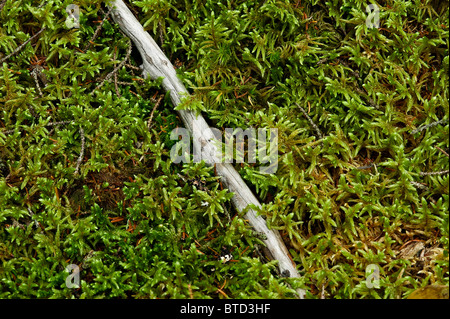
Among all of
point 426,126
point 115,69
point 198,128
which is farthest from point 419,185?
point 115,69

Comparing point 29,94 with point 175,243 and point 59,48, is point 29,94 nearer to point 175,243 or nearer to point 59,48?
point 59,48

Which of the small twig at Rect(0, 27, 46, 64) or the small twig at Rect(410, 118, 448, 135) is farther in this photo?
the small twig at Rect(0, 27, 46, 64)

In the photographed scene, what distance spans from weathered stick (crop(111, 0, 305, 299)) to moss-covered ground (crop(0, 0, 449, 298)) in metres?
0.07

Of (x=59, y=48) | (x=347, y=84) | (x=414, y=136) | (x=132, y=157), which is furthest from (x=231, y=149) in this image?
(x=59, y=48)

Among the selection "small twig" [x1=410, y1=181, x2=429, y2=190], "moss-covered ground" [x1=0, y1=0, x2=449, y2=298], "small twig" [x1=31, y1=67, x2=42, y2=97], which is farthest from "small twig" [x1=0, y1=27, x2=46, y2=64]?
"small twig" [x1=410, y1=181, x2=429, y2=190]

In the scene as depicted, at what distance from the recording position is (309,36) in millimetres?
2973

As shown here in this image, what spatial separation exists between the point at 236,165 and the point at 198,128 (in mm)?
410

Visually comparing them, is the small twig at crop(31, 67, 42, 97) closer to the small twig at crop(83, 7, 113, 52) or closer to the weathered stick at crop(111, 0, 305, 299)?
the small twig at crop(83, 7, 113, 52)

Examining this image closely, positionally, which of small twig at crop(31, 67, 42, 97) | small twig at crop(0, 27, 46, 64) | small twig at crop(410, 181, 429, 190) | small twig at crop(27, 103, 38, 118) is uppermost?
small twig at crop(0, 27, 46, 64)

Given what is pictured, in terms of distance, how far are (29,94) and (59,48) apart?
421 mm

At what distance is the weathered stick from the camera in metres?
2.73

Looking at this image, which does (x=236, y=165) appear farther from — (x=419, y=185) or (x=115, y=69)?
(x=419, y=185)

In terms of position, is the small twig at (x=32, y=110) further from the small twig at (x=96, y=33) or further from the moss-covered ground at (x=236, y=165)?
the small twig at (x=96, y=33)

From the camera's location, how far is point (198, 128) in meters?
2.89
